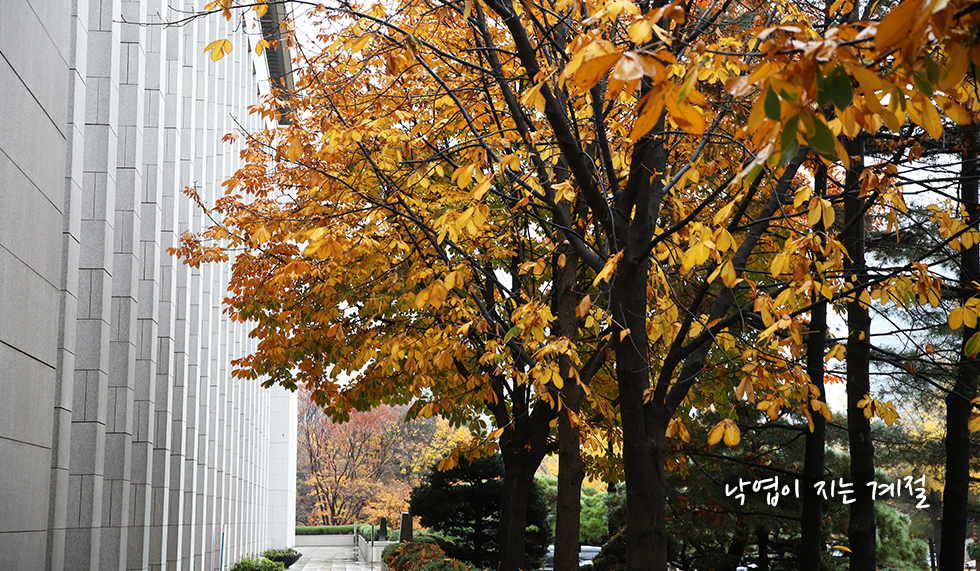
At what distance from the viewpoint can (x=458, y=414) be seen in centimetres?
1291

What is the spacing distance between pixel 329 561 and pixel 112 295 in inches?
1091

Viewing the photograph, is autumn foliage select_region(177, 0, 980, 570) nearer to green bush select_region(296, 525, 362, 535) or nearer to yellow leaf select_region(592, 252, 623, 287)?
yellow leaf select_region(592, 252, 623, 287)

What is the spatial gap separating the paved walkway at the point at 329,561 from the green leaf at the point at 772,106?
26.3m

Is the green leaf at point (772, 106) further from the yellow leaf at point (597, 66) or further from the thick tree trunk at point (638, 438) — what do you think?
the thick tree trunk at point (638, 438)

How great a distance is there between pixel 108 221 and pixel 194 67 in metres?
9.03

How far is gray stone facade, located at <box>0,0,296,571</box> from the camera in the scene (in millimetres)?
7219

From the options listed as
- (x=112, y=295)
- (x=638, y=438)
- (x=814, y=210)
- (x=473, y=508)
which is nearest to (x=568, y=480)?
(x=638, y=438)

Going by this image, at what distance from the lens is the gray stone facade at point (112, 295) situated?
7.22 meters

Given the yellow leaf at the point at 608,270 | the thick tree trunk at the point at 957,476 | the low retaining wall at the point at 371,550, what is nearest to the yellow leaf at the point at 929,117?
the yellow leaf at the point at 608,270

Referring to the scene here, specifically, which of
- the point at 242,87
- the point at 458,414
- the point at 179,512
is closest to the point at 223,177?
the point at 242,87

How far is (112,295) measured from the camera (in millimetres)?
13648

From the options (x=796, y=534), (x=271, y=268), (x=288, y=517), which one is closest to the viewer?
(x=271, y=268)

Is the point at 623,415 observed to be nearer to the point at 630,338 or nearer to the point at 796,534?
the point at 630,338

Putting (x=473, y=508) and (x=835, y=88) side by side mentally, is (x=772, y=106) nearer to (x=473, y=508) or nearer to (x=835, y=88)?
(x=835, y=88)
